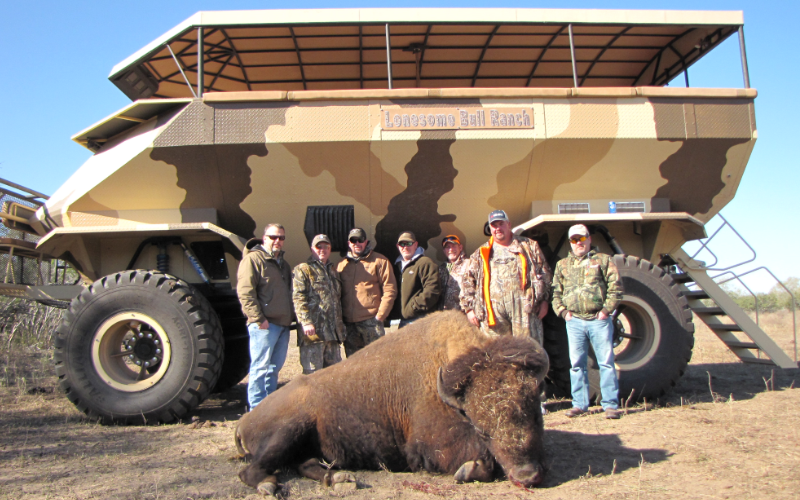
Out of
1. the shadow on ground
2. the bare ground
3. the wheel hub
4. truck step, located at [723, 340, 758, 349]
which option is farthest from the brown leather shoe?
the wheel hub

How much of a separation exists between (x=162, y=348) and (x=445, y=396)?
3375mm

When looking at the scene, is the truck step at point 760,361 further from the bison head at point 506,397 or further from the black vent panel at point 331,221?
the black vent panel at point 331,221

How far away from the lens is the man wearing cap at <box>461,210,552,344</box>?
4.56 m

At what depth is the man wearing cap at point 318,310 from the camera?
15.3ft

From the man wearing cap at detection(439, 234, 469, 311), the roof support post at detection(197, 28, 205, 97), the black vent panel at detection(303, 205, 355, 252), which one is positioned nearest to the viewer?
the roof support post at detection(197, 28, 205, 97)

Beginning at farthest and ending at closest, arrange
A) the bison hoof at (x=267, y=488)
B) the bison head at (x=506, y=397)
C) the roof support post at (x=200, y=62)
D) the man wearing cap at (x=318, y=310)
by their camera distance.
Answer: the roof support post at (x=200, y=62) → the man wearing cap at (x=318, y=310) → the bison hoof at (x=267, y=488) → the bison head at (x=506, y=397)

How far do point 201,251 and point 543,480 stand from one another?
14.2 feet

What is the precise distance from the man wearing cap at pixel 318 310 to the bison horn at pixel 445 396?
6.26ft

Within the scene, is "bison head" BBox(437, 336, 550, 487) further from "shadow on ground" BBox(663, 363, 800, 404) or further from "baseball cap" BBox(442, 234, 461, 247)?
"shadow on ground" BBox(663, 363, 800, 404)

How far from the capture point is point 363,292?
504cm

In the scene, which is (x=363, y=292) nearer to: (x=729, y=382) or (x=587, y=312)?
(x=587, y=312)

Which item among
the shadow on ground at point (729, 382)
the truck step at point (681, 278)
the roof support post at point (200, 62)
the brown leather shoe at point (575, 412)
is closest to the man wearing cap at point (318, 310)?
the roof support post at point (200, 62)

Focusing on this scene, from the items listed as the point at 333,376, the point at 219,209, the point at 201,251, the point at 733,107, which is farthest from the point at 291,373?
the point at 733,107

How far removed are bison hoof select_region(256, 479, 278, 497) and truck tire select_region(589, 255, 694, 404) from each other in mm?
3258
